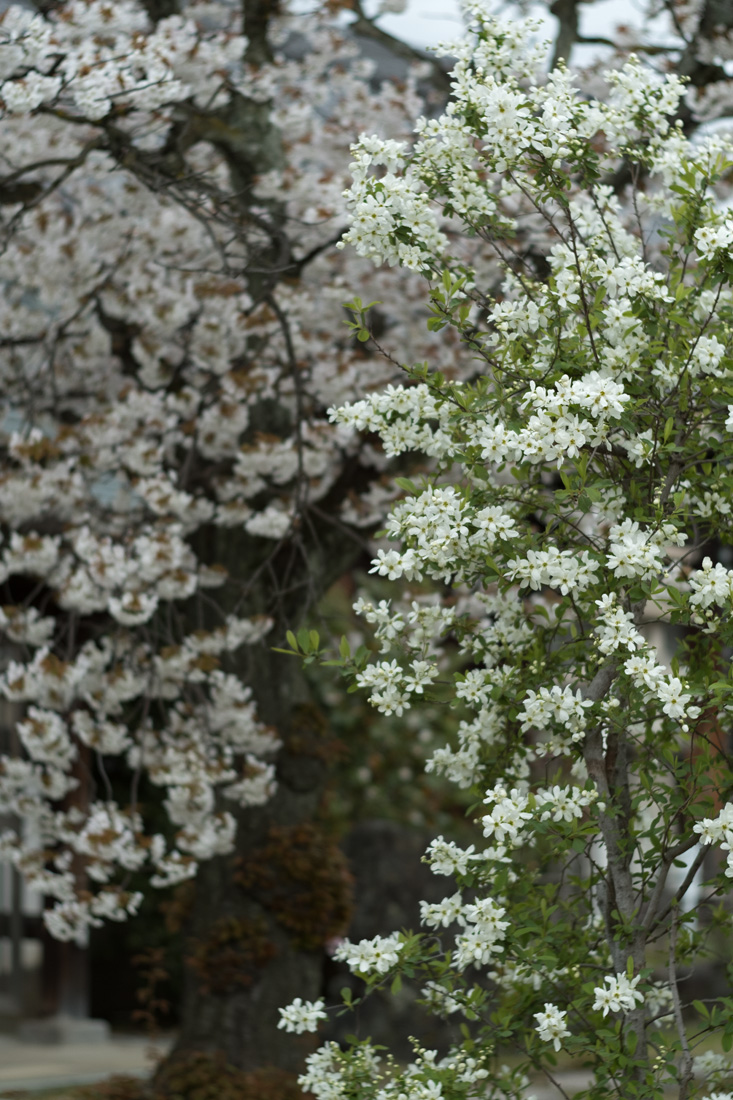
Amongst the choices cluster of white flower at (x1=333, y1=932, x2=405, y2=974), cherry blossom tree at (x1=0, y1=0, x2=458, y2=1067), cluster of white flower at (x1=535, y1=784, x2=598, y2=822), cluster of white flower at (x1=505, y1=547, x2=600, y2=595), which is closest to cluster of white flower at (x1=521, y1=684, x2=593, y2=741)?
cluster of white flower at (x1=535, y1=784, x2=598, y2=822)

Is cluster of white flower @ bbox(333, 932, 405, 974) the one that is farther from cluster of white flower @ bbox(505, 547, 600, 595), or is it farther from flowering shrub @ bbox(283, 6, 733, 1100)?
cluster of white flower @ bbox(505, 547, 600, 595)

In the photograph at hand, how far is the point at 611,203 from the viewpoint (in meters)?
4.02

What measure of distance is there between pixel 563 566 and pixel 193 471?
3.46m

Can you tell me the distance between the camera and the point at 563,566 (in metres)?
3.23

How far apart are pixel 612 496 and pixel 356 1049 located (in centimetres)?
164

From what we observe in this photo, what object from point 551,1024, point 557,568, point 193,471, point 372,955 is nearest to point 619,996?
point 551,1024

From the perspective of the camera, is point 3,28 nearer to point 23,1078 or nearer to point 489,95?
point 489,95

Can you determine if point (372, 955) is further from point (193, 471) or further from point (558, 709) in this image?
point (193, 471)

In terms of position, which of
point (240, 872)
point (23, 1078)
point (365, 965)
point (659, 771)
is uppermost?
point (659, 771)

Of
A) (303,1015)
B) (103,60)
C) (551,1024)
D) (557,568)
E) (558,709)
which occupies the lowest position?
(303,1015)

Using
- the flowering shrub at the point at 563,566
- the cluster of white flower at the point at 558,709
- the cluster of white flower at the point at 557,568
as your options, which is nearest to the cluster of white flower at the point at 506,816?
the flowering shrub at the point at 563,566

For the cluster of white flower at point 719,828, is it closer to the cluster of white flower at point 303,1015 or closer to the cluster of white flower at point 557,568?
the cluster of white flower at point 557,568

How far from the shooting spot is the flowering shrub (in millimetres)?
3240

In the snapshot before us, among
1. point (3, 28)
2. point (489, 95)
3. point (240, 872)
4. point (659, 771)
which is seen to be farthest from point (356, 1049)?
point (3, 28)
